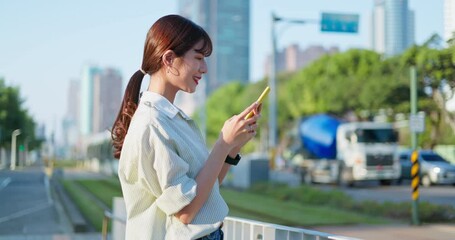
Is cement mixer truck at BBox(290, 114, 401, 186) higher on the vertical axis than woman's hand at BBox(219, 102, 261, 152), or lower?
lower

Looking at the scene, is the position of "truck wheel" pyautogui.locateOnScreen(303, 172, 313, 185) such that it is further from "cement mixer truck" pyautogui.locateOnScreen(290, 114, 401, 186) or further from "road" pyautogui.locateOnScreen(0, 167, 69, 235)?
"road" pyautogui.locateOnScreen(0, 167, 69, 235)

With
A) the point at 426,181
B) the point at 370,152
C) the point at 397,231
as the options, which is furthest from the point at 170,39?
the point at 426,181

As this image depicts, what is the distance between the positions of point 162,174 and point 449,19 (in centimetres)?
772

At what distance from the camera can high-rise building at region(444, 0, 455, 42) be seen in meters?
8.45

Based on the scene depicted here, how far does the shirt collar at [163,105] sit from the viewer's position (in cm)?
206

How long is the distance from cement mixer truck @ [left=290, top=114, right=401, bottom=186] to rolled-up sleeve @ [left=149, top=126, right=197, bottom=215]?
25.9 m

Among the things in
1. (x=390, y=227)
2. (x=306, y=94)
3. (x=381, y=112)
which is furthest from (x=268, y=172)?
(x=306, y=94)

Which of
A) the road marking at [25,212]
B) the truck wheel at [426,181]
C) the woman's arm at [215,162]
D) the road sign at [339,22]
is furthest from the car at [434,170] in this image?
the woman's arm at [215,162]

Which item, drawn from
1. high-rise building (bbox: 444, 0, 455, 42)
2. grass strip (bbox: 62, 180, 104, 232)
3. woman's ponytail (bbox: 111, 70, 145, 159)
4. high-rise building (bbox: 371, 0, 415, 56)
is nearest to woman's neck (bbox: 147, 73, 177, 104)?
woman's ponytail (bbox: 111, 70, 145, 159)

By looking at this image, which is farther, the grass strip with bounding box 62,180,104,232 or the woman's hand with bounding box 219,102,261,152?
the grass strip with bounding box 62,180,104,232

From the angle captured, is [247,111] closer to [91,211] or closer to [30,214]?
[91,211]

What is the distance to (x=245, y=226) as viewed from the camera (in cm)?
360

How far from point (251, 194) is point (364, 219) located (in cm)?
980

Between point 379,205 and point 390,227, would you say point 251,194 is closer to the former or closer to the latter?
point 379,205
